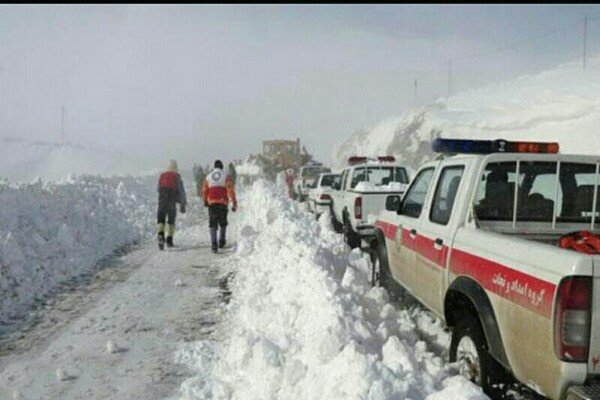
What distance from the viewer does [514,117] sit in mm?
35750

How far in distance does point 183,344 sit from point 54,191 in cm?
946

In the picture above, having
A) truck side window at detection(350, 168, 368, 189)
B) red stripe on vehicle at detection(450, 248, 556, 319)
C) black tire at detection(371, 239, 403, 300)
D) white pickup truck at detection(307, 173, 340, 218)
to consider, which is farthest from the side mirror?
white pickup truck at detection(307, 173, 340, 218)

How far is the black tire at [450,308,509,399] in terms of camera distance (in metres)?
3.73

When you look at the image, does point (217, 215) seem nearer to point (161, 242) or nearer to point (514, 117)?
point (161, 242)

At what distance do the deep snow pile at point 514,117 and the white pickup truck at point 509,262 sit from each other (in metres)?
20.9

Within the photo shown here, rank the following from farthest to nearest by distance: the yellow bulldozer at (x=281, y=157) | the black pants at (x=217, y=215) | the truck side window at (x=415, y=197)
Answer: the yellow bulldozer at (x=281, y=157)
the black pants at (x=217, y=215)
the truck side window at (x=415, y=197)

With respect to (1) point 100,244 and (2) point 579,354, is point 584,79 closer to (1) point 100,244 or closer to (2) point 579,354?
(1) point 100,244

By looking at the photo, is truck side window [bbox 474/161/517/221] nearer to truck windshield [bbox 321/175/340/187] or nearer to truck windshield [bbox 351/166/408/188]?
truck windshield [bbox 351/166/408/188]

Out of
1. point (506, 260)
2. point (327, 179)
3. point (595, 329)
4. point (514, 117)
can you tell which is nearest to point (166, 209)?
point (327, 179)

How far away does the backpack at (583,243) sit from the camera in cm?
372

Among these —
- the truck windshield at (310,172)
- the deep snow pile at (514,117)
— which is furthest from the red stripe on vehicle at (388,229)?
the truck windshield at (310,172)

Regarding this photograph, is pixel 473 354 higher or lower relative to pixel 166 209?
lower

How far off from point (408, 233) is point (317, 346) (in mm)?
2128

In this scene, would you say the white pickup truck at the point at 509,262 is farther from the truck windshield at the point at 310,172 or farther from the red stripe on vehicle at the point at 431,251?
the truck windshield at the point at 310,172
